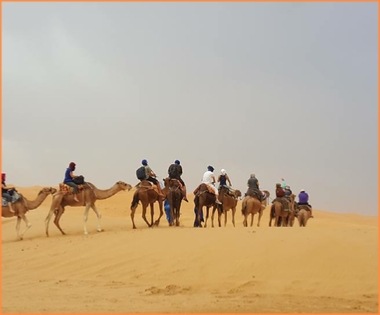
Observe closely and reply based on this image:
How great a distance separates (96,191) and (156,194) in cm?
262

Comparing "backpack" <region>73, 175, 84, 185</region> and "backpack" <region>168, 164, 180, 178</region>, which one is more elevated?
"backpack" <region>168, 164, 180, 178</region>

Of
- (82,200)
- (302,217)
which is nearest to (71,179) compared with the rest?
(82,200)

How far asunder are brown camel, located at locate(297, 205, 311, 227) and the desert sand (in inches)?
355

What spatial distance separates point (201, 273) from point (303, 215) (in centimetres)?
1311

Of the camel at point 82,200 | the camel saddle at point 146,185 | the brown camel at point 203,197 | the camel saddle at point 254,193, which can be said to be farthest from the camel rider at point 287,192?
the camel at point 82,200

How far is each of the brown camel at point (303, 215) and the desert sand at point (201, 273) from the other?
355 inches

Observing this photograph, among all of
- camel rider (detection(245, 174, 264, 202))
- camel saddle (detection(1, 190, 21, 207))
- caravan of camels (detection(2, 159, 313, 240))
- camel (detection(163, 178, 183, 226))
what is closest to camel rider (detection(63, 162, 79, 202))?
caravan of camels (detection(2, 159, 313, 240))

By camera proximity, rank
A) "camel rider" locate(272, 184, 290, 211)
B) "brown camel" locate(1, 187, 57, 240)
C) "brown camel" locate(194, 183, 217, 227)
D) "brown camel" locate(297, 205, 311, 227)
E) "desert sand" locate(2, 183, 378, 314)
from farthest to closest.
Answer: "brown camel" locate(297, 205, 311, 227)
"camel rider" locate(272, 184, 290, 211)
"brown camel" locate(1, 187, 57, 240)
"brown camel" locate(194, 183, 217, 227)
"desert sand" locate(2, 183, 378, 314)

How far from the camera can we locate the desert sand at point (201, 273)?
10195 mm

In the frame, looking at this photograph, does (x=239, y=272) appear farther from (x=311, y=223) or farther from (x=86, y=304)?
(x=311, y=223)

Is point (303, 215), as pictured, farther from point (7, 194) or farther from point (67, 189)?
point (7, 194)

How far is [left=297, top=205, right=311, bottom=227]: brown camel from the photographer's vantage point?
24766 millimetres

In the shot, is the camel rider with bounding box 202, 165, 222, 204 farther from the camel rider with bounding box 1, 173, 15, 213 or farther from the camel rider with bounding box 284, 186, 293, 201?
the camel rider with bounding box 1, 173, 15, 213

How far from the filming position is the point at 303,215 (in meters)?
24.9
